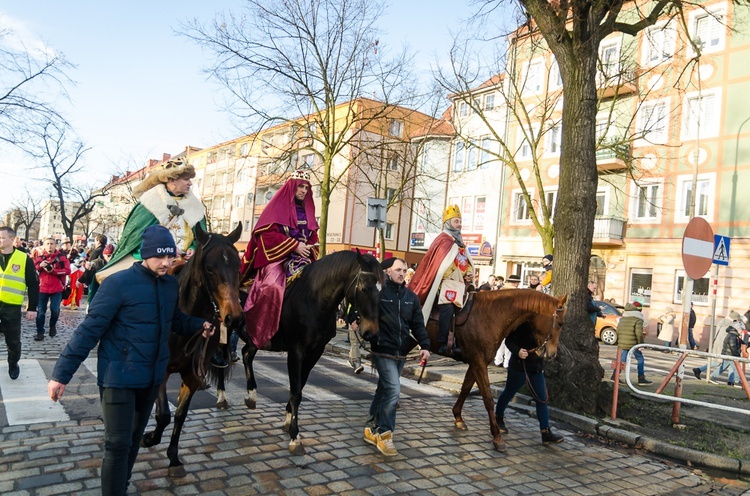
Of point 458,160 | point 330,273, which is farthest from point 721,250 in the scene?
point 458,160

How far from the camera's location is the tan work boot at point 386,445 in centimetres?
542

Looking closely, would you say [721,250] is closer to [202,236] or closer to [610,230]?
[202,236]

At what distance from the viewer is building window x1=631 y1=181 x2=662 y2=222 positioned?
26.5m

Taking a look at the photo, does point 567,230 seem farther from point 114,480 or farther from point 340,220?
point 340,220

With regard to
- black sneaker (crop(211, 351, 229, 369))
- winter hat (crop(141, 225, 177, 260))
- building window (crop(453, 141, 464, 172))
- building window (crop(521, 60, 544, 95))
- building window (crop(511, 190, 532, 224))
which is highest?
building window (crop(521, 60, 544, 95))

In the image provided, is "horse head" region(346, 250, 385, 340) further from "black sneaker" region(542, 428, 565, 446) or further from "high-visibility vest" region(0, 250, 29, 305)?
"high-visibility vest" region(0, 250, 29, 305)

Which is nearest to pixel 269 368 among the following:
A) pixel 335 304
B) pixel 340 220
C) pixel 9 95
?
pixel 335 304

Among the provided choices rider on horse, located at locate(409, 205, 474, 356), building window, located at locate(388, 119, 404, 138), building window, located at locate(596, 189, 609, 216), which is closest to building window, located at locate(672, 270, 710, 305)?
building window, located at locate(596, 189, 609, 216)

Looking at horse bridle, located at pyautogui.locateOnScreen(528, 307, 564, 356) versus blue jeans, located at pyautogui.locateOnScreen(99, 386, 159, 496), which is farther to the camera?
horse bridle, located at pyautogui.locateOnScreen(528, 307, 564, 356)

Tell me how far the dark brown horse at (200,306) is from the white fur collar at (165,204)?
64 centimetres

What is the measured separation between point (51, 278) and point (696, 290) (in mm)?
25173

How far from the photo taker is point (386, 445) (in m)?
5.44

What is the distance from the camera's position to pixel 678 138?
2583 centimetres

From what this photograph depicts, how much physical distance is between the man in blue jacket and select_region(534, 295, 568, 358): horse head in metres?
4.29
